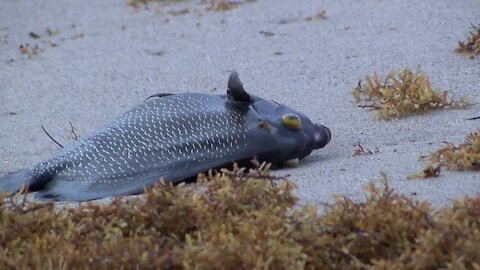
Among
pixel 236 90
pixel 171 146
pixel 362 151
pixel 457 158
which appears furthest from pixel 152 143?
pixel 457 158

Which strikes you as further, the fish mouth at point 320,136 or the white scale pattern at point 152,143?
the fish mouth at point 320,136

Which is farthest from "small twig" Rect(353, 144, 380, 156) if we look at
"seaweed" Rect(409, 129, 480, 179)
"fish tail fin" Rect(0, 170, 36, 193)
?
"fish tail fin" Rect(0, 170, 36, 193)

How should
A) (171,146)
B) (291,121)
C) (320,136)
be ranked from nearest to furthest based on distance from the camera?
(171,146)
(291,121)
(320,136)

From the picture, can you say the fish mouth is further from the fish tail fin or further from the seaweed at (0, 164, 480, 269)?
the fish tail fin

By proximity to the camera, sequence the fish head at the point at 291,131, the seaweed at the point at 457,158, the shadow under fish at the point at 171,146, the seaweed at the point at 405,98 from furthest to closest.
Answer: the seaweed at the point at 405,98
the fish head at the point at 291,131
the shadow under fish at the point at 171,146
the seaweed at the point at 457,158

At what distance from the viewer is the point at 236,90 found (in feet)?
14.7

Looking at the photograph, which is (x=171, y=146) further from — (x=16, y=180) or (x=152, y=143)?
(x=16, y=180)

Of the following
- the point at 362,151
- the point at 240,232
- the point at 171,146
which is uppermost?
the point at 240,232

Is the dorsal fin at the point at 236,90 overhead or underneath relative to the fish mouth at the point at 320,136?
overhead

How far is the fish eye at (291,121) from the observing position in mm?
4445

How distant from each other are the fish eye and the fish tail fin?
1.07 m

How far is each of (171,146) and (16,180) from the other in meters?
0.64

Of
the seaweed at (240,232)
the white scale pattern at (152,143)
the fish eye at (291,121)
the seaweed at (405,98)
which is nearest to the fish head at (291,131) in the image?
the fish eye at (291,121)

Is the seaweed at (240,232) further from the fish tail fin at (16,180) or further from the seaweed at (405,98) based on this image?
the seaweed at (405,98)
